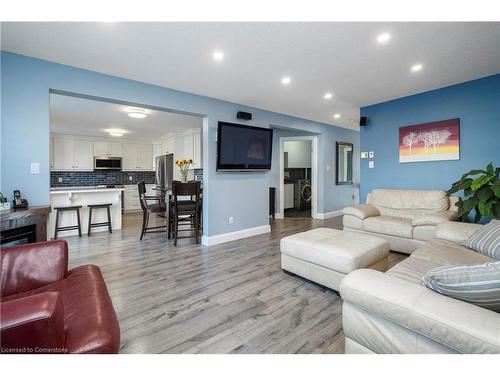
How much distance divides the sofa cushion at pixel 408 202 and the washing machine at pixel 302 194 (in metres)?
3.01

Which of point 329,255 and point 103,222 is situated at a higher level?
point 329,255

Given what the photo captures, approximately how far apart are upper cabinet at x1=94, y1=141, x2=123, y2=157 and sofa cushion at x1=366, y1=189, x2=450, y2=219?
6986mm

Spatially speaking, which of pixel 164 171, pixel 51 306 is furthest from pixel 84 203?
pixel 51 306

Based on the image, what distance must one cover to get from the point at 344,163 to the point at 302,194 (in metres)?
1.49

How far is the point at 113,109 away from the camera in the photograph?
422 cm

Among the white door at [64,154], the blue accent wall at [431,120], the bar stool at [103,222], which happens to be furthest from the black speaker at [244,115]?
the white door at [64,154]

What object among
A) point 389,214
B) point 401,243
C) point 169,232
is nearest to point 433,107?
point 389,214

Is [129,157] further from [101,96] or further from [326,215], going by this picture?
[326,215]

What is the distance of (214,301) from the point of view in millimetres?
2012

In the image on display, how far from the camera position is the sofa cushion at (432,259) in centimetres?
157

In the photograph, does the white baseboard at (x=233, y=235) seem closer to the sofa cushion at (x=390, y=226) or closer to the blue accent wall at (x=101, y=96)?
the blue accent wall at (x=101, y=96)

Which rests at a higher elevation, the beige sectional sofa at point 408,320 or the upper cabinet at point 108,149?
the upper cabinet at point 108,149

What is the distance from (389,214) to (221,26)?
352 cm
